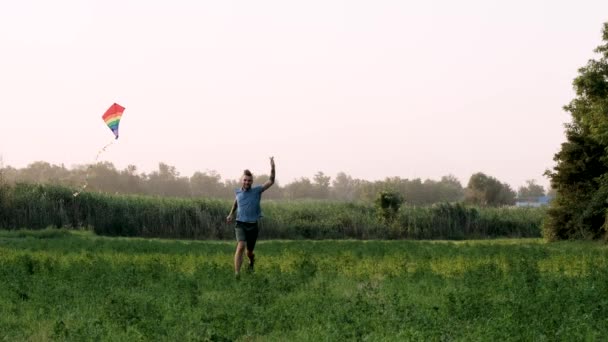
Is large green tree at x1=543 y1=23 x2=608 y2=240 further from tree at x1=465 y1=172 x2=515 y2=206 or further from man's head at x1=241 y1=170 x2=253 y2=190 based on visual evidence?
tree at x1=465 y1=172 x2=515 y2=206

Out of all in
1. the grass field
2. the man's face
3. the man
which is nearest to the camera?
the grass field

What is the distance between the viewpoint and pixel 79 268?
20.1 metres

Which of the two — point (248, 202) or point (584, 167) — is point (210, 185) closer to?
point (584, 167)

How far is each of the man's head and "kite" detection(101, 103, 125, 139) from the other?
2525 centimetres

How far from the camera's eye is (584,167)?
46.9m

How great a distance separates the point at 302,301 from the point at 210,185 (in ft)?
433

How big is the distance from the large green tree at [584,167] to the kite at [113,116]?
23346mm

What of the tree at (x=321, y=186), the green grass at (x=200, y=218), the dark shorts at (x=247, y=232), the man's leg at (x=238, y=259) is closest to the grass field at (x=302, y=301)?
the man's leg at (x=238, y=259)

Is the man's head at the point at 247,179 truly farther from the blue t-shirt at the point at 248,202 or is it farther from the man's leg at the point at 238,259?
the man's leg at the point at 238,259

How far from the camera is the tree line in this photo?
340 ft

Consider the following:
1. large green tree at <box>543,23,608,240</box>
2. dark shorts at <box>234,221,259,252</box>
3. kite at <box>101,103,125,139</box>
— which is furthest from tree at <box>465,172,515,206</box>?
dark shorts at <box>234,221,259,252</box>

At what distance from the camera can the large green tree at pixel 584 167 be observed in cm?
4475

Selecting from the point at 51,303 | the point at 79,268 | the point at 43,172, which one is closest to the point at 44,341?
the point at 51,303

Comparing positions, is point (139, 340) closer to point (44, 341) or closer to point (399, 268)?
point (44, 341)
